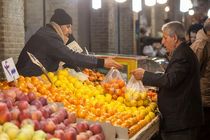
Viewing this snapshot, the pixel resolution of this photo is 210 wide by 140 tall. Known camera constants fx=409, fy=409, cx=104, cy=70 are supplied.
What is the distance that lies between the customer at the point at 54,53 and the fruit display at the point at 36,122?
5.67ft

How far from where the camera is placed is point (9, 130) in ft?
10.2

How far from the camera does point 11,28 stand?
7.34m

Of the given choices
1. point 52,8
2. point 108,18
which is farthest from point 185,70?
point 108,18

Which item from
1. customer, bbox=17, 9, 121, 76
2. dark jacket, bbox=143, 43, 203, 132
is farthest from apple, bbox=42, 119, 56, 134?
customer, bbox=17, 9, 121, 76

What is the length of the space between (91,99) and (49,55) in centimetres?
116

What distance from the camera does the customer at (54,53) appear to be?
5.60 m

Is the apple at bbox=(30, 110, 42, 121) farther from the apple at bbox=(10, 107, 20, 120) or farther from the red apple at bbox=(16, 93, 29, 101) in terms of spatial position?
the red apple at bbox=(16, 93, 29, 101)

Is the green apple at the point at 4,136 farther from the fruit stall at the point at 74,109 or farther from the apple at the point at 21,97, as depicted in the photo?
the apple at the point at 21,97

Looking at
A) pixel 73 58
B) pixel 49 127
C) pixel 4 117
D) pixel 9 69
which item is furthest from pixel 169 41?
pixel 4 117

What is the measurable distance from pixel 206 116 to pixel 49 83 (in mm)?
2949

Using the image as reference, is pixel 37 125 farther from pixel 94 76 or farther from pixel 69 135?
pixel 94 76

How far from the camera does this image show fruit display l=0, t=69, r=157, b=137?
13.8 ft

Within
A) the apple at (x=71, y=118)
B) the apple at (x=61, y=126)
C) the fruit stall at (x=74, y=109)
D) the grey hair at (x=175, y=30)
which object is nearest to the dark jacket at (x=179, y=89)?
the grey hair at (x=175, y=30)

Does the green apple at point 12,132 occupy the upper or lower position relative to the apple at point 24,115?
lower
